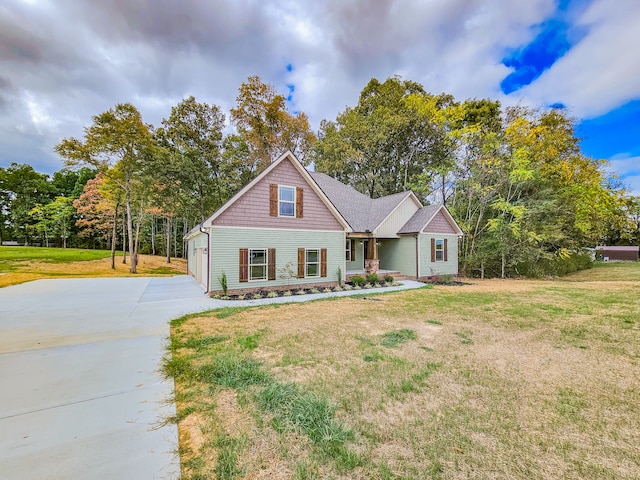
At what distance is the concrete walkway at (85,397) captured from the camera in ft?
7.95

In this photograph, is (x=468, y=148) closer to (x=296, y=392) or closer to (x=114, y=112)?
(x=296, y=392)

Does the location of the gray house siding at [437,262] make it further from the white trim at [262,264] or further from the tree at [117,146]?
the tree at [117,146]

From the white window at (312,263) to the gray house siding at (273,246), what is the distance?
214 mm

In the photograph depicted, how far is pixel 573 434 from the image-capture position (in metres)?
2.78

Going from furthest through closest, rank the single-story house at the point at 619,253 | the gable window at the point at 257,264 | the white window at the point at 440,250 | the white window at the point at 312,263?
the single-story house at the point at 619,253 < the white window at the point at 440,250 < the white window at the point at 312,263 < the gable window at the point at 257,264

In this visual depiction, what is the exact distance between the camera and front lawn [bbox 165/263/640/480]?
2.41 metres

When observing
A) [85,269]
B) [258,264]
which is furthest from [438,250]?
[85,269]

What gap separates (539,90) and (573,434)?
23081 millimetres

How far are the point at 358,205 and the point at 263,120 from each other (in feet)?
38.2

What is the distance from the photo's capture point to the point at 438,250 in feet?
56.5

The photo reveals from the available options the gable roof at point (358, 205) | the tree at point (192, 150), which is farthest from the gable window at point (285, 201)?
the tree at point (192, 150)

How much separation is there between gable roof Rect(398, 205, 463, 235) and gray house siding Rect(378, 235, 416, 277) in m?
0.57

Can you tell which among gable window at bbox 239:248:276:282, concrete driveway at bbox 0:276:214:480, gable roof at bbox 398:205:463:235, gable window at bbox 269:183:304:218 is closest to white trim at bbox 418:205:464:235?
gable roof at bbox 398:205:463:235

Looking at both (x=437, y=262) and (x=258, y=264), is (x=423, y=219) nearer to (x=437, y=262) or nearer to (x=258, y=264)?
(x=437, y=262)
